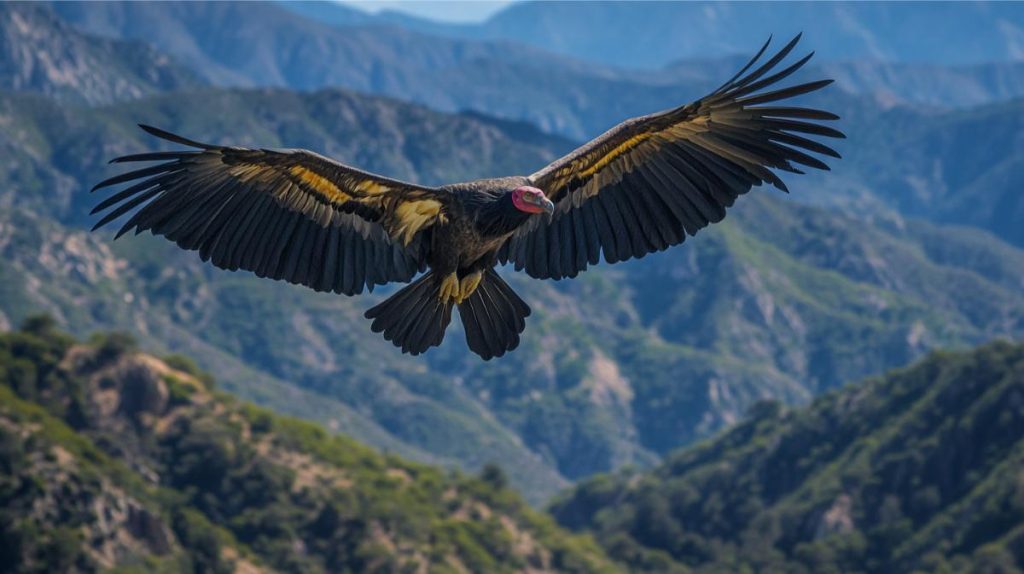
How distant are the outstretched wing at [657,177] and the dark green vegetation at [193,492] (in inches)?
2587

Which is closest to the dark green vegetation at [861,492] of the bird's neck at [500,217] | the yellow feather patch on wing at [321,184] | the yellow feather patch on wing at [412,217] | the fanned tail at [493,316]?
the fanned tail at [493,316]

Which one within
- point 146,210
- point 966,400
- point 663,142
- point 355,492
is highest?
point 966,400

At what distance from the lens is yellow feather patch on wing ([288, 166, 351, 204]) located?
2028 cm

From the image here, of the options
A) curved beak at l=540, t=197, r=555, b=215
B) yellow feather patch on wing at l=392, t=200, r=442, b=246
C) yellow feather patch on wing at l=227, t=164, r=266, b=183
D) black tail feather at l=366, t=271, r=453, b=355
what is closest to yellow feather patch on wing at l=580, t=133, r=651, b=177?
yellow feather patch on wing at l=392, t=200, r=442, b=246

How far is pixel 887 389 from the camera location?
15200 cm

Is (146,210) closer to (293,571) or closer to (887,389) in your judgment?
(293,571)

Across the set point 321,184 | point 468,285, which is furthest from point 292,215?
point 468,285

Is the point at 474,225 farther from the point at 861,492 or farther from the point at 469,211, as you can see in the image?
the point at 861,492

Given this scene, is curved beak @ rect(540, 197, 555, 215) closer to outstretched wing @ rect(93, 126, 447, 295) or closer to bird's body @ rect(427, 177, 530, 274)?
bird's body @ rect(427, 177, 530, 274)

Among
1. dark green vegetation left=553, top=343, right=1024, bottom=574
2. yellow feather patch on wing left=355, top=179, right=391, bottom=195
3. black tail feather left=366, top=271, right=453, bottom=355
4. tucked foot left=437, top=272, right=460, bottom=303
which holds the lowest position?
black tail feather left=366, top=271, right=453, bottom=355

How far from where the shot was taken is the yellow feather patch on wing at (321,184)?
20281 mm

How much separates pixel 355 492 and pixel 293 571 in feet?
32.9

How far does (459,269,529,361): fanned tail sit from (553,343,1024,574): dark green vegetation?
86.2m

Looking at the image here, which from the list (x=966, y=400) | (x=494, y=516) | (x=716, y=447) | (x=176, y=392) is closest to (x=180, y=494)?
(x=176, y=392)
